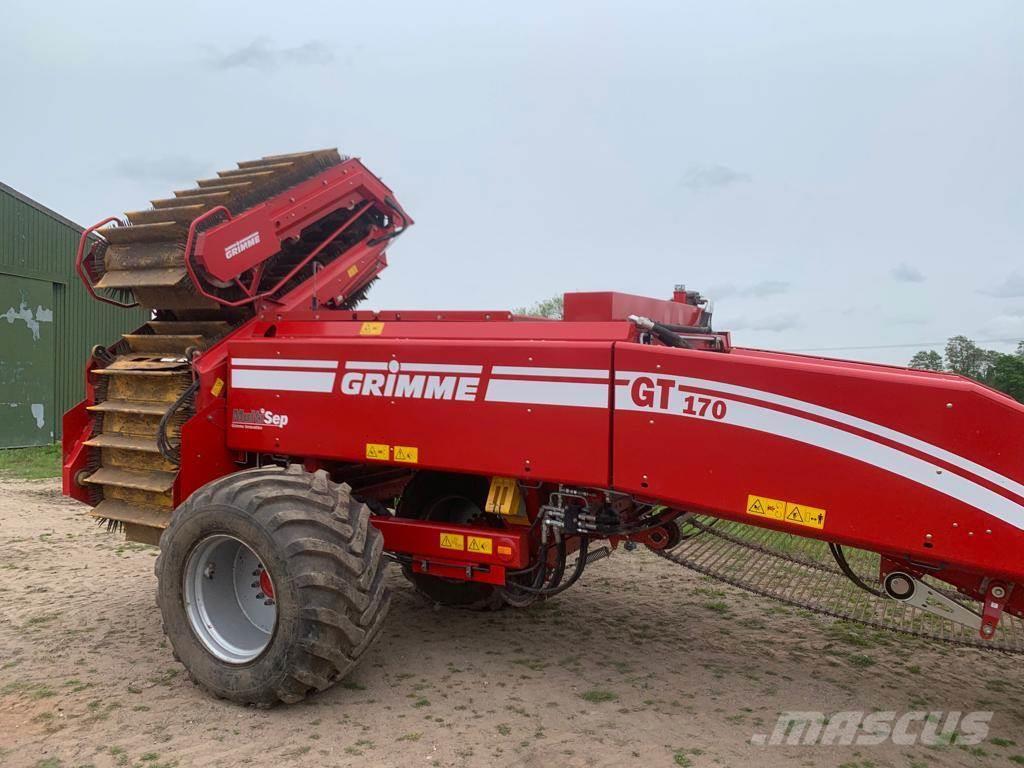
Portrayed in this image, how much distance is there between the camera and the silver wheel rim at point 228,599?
3832 millimetres

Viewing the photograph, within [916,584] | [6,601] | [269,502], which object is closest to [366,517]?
[269,502]

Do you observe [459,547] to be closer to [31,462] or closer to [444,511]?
[444,511]

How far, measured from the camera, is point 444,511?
5.00 m

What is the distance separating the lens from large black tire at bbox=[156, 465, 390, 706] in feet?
Result: 11.4

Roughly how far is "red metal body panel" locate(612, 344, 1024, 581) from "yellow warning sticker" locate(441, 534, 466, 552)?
950 millimetres

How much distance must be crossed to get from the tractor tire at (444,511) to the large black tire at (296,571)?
1087 mm

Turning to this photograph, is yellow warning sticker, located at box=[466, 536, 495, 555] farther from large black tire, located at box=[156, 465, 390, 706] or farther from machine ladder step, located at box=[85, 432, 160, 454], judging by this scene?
machine ladder step, located at box=[85, 432, 160, 454]

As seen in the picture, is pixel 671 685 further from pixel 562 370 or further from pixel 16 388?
pixel 16 388

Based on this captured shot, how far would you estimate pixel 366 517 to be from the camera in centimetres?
374

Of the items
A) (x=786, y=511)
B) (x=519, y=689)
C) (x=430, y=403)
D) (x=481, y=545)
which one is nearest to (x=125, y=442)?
(x=430, y=403)

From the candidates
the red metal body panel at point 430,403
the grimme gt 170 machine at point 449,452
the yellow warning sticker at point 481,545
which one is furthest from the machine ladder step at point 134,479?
the yellow warning sticker at point 481,545

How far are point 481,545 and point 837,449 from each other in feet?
5.54

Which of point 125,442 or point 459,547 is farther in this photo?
point 125,442

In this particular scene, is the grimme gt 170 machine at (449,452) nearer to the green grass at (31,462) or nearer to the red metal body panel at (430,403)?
the red metal body panel at (430,403)
